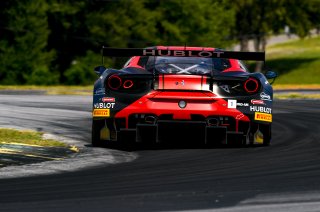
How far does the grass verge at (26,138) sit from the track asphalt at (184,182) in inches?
17.0

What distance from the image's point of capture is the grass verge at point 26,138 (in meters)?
11.5

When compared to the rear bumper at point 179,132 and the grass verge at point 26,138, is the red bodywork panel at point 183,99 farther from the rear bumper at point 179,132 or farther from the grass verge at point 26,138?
the grass verge at point 26,138

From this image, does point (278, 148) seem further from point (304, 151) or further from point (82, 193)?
point (82, 193)

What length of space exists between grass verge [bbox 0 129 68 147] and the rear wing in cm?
137

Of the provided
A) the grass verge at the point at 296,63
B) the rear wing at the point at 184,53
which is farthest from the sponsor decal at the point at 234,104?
the grass verge at the point at 296,63

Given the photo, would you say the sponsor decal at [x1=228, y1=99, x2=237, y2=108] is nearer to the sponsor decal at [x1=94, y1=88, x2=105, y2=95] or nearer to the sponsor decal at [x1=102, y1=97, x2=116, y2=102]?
the sponsor decal at [x1=102, y1=97, x2=116, y2=102]

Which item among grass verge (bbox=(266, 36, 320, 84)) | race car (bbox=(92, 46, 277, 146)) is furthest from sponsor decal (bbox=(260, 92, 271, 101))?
grass verge (bbox=(266, 36, 320, 84))

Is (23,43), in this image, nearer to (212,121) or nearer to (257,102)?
(257,102)

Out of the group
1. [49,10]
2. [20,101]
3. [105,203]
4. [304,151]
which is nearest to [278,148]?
[304,151]

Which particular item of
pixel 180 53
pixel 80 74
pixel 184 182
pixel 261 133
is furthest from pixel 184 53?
pixel 80 74

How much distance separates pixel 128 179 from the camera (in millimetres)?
8102

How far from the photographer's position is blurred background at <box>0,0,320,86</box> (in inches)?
2258

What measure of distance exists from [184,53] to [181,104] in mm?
996

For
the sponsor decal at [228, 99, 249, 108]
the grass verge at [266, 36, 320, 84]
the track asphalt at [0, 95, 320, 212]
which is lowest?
the track asphalt at [0, 95, 320, 212]
